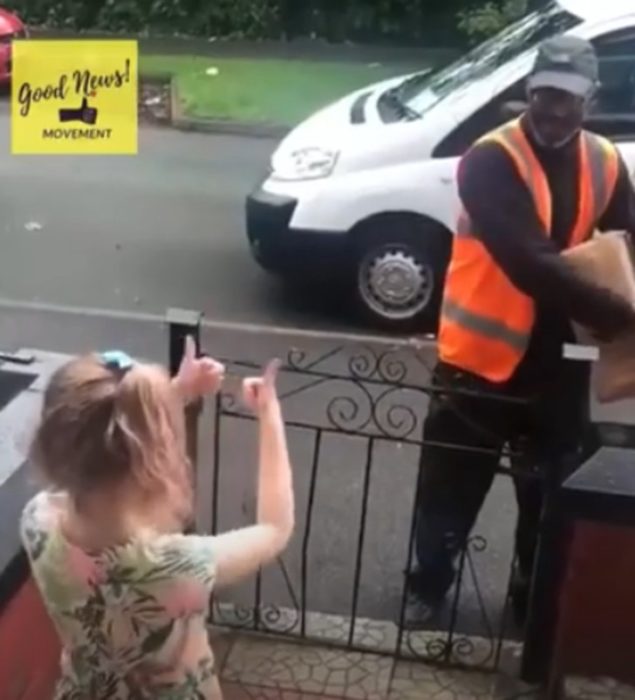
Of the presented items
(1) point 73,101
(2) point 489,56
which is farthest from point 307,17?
(1) point 73,101

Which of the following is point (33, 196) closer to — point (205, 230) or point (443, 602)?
point (205, 230)

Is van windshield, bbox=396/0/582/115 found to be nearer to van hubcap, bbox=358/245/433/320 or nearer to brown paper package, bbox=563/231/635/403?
van hubcap, bbox=358/245/433/320

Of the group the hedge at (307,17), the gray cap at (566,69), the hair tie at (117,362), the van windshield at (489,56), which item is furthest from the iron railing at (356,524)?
the hedge at (307,17)

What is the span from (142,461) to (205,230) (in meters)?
4.94

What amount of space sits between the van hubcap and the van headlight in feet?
1.28

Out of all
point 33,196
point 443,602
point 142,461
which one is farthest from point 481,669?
point 33,196

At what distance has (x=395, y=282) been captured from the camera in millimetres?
5574

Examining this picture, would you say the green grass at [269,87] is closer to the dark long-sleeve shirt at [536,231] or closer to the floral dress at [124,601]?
the dark long-sleeve shirt at [536,231]

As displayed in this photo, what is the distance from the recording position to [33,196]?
7.00 meters

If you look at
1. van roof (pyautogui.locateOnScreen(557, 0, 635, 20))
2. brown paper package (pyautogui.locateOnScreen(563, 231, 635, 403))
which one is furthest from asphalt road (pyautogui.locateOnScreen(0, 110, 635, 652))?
van roof (pyautogui.locateOnScreen(557, 0, 635, 20))

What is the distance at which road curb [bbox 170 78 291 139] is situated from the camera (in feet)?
23.4

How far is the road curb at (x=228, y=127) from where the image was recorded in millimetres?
7122

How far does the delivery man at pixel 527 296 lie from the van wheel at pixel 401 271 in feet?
7.56

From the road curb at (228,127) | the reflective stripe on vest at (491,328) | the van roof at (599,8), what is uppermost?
the van roof at (599,8)
